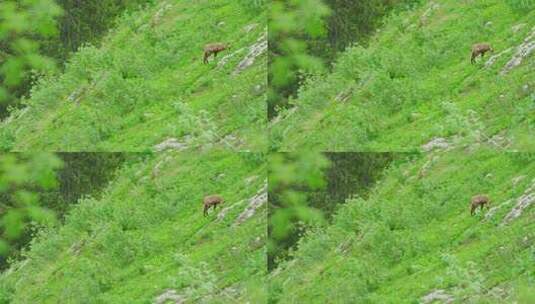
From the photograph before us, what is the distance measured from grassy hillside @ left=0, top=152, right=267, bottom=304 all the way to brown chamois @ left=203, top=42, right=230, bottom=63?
1.03 m

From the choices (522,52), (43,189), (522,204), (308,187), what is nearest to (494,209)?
(522,204)

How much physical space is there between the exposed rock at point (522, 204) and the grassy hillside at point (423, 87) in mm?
494

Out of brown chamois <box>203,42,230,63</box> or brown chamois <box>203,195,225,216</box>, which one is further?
brown chamois <box>203,42,230,63</box>

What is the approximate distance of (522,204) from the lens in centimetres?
1673

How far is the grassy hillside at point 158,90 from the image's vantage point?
17.3m

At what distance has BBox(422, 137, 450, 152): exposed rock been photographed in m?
17.1

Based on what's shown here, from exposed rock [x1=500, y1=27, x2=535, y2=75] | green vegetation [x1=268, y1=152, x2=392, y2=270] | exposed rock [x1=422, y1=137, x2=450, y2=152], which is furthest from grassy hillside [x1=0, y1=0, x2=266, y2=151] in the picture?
exposed rock [x1=500, y1=27, x2=535, y2=75]

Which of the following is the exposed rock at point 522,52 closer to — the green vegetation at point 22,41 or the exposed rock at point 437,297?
the exposed rock at point 437,297

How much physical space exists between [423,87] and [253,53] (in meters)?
1.74

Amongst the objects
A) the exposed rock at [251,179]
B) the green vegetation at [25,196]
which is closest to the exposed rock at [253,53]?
the exposed rock at [251,179]

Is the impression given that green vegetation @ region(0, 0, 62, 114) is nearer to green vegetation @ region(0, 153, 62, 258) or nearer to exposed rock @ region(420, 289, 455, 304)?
green vegetation @ region(0, 153, 62, 258)

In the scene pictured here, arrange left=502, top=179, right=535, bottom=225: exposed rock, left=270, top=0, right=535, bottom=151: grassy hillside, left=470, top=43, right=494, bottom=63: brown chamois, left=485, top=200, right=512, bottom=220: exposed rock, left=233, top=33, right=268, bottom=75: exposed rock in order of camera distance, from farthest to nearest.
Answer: left=233, top=33, right=268, bottom=75: exposed rock, left=470, top=43, right=494, bottom=63: brown chamois, left=270, top=0, right=535, bottom=151: grassy hillside, left=485, top=200, right=512, bottom=220: exposed rock, left=502, top=179, right=535, bottom=225: exposed rock

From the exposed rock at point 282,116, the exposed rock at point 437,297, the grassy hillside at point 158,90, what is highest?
the grassy hillside at point 158,90

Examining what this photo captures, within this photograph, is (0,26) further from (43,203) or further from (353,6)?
(353,6)
